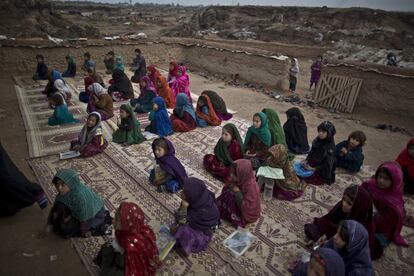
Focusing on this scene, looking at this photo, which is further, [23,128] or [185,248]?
[23,128]

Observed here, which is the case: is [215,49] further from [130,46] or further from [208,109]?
[208,109]

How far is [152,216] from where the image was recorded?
161 inches

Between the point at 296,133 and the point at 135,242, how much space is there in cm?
447

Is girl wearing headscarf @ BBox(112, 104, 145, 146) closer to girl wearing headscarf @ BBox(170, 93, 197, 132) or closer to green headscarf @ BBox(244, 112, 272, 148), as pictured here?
girl wearing headscarf @ BBox(170, 93, 197, 132)

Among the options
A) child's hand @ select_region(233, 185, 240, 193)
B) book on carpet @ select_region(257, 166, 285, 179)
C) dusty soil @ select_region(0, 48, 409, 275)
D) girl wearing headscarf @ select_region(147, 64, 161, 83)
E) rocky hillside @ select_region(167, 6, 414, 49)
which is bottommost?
dusty soil @ select_region(0, 48, 409, 275)

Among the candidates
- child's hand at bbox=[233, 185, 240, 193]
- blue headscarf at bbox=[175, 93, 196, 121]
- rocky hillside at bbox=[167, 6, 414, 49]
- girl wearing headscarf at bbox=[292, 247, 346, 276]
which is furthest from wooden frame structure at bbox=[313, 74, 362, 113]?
rocky hillside at bbox=[167, 6, 414, 49]

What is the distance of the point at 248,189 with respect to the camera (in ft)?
12.5

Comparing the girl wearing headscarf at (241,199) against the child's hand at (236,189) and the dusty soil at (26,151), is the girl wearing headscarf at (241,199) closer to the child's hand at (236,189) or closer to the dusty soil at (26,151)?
the child's hand at (236,189)

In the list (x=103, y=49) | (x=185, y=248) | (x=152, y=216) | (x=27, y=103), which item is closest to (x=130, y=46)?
(x=103, y=49)

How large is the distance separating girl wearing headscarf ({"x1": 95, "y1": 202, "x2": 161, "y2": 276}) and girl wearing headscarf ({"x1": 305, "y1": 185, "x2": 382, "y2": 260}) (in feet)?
6.63

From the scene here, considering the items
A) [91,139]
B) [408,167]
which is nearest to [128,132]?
[91,139]

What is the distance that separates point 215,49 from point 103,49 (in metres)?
→ 5.27

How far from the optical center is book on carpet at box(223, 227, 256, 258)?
3.46 meters

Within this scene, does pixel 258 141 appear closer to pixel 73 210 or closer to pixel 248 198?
pixel 248 198
